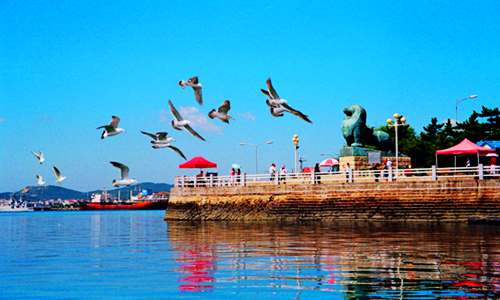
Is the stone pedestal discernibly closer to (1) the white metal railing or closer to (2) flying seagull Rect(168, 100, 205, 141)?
(1) the white metal railing

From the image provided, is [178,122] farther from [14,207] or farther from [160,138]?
[14,207]

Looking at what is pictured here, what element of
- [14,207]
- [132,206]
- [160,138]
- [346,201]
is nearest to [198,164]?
[346,201]

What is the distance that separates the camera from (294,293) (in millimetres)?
11883

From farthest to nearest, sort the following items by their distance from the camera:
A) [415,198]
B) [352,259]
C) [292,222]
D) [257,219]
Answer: [257,219] → [292,222] → [415,198] → [352,259]

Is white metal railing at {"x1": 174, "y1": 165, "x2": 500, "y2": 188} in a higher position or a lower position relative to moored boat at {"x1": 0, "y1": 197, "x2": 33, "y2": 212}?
higher

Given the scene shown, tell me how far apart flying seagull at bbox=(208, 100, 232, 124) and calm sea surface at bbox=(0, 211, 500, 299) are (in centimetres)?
331

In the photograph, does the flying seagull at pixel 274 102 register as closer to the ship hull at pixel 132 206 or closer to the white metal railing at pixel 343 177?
the white metal railing at pixel 343 177

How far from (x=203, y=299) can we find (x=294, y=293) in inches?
54.1

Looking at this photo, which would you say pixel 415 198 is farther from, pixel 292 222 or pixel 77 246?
pixel 77 246

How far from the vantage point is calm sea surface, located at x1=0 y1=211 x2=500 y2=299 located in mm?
12102

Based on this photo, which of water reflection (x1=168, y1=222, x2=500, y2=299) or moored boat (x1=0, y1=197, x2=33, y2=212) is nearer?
water reflection (x1=168, y1=222, x2=500, y2=299)

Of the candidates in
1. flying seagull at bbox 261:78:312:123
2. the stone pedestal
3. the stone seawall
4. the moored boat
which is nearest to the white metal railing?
Result: the stone seawall

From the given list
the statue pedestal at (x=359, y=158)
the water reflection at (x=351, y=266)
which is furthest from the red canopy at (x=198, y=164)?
the water reflection at (x=351, y=266)

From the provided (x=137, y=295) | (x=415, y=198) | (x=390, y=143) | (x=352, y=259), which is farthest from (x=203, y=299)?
(x=390, y=143)
